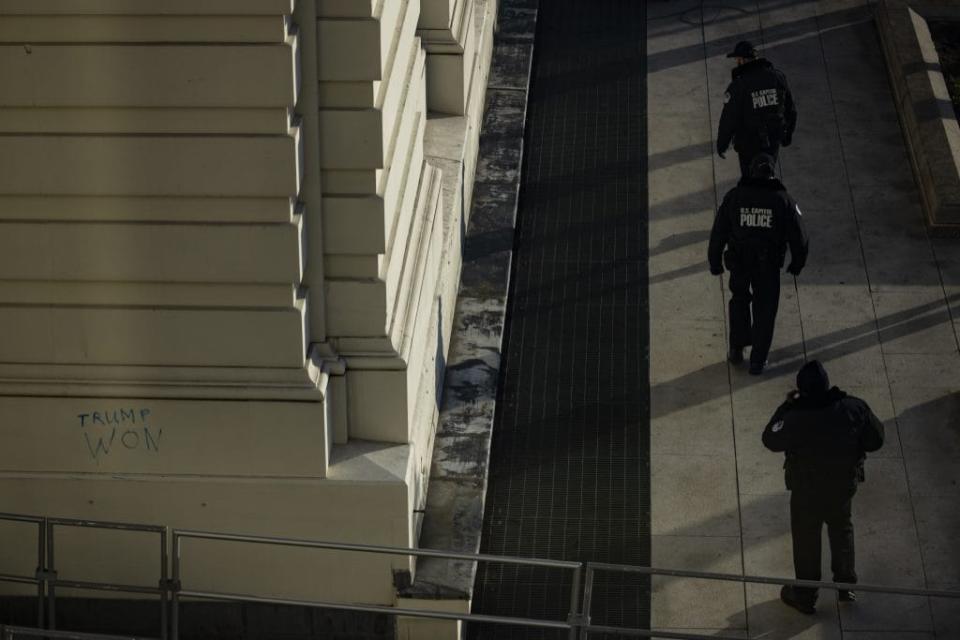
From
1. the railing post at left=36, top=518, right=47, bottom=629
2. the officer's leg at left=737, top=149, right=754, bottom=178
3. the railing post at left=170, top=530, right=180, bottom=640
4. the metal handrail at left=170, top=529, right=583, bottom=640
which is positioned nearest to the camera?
the metal handrail at left=170, top=529, right=583, bottom=640

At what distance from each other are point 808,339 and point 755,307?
842 millimetres

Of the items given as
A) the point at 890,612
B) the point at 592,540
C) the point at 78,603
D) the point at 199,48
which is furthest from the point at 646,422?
the point at 199,48

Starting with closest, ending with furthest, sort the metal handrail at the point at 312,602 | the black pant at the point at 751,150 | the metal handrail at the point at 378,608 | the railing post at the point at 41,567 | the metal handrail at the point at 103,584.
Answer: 1. the metal handrail at the point at 312,602
2. the metal handrail at the point at 378,608
3. the metal handrail at the point at 103,584
4. the railing post at the point at 41,567
5. the black pant at the point at 751,150

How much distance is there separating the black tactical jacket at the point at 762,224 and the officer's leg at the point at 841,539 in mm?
2753

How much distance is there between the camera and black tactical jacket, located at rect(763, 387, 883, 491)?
38.5ft

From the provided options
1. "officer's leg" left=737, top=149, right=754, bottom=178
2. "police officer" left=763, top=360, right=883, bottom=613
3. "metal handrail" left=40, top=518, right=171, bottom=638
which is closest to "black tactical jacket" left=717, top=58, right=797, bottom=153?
"officer's leg" left=737, top=149, right=754, bottom=178

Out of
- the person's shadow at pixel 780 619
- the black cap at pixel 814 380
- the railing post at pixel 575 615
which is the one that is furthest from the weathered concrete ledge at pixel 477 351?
the black cap at pixel 814 380

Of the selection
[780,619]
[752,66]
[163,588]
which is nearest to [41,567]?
[163,588]

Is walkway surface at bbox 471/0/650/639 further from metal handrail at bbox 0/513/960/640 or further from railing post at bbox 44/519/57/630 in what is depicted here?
railing post at bbox 44/519/57/630

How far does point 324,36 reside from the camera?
10.6 metres

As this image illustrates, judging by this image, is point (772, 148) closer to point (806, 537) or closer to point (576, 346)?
point (576, 346)

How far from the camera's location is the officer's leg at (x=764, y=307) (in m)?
14.5

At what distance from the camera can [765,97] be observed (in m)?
16.3

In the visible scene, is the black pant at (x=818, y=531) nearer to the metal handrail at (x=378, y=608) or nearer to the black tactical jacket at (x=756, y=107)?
the metal handrail at (x=378, y=608)
